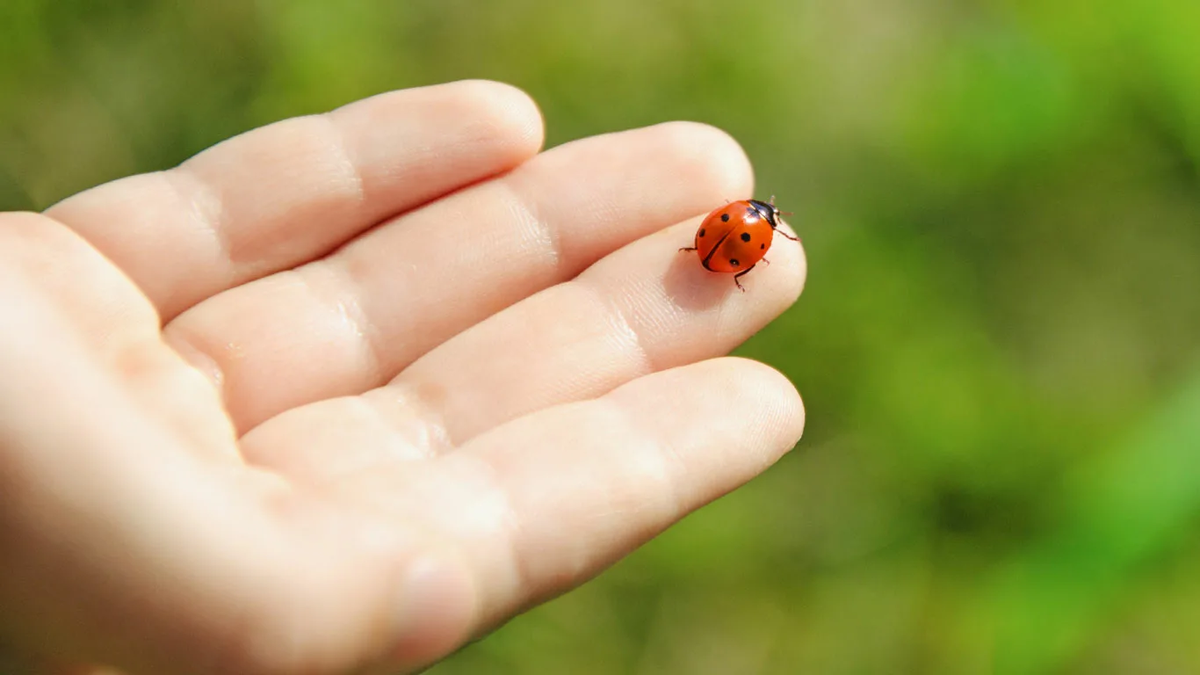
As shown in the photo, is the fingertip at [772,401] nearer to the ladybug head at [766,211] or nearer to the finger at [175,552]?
the ladybug head at [766,211]

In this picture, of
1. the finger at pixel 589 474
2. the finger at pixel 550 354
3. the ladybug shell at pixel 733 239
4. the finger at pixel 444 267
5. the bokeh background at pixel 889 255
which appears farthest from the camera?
the bokeh background at pixel 889 255

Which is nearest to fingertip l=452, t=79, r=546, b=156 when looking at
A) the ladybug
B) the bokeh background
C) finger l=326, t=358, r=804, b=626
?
the ladybug

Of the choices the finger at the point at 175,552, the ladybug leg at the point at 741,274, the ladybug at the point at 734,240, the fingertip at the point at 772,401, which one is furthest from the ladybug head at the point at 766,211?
the finger at the point at 175,552

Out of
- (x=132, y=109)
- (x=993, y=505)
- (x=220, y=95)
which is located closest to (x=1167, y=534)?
(x=993, y=505)

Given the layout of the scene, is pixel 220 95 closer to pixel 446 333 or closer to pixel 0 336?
pixel 446 333

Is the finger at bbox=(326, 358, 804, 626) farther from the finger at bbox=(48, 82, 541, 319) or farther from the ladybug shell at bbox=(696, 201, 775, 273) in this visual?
the finger at bbox=(48, 82, 541, 319)
